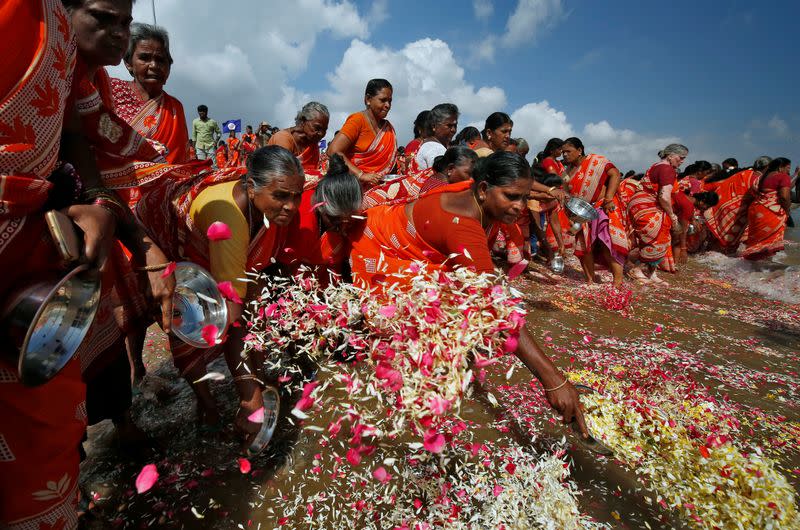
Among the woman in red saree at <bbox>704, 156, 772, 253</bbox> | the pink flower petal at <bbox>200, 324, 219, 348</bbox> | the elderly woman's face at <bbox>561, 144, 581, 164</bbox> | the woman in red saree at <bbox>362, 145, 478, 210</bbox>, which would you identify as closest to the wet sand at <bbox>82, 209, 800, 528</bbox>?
the pink flower petal at <bbox>200, 324, 219, 348</bbox>

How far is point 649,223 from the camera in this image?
691cm

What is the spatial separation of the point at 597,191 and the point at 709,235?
6346 millimetres

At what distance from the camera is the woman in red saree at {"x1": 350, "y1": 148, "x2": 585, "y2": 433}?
201cm

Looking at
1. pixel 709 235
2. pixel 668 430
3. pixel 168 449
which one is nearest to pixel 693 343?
pixel 668 430

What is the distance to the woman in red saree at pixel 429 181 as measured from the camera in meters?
3.97

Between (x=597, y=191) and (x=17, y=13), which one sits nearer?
(x=17, y=13)

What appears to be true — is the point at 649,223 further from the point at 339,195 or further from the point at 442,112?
the point at 339,195

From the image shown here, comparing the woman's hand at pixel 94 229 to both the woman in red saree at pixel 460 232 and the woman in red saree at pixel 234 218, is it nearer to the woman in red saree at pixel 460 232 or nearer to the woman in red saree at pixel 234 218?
the woman in red saree at pixel 234 218

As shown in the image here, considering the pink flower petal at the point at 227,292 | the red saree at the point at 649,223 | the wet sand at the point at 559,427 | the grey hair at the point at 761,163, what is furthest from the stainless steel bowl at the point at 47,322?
the grey hair at the point at 761,163

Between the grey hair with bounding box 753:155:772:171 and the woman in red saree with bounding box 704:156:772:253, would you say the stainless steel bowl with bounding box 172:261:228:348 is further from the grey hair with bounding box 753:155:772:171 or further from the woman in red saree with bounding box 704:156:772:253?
the grey hair with bounding box 753:155:772:171

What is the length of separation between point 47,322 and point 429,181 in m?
3.57

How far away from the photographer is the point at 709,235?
33.8 ft

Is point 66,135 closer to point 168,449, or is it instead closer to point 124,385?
point 124,385

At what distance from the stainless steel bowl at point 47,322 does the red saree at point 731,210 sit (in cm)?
1139
